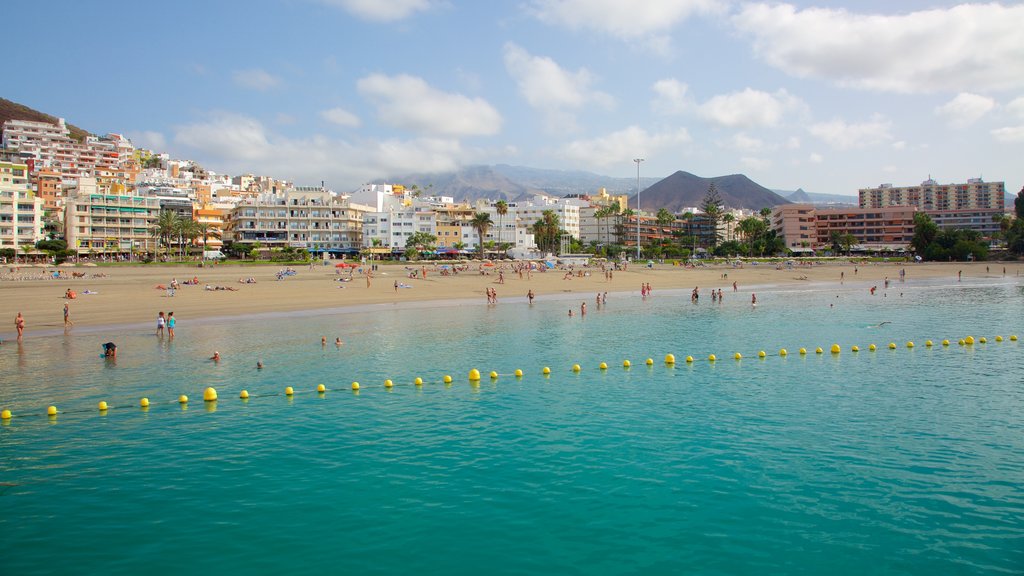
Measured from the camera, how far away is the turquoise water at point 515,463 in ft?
33.3

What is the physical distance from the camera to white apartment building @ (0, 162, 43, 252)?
88.1m

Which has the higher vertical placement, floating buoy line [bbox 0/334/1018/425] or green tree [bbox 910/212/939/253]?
green tree [bbox 910/212/939/253]

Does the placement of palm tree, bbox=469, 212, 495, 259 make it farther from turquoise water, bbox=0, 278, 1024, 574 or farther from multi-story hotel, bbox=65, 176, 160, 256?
turquoise water, bbox=0, 278, 1024, 574

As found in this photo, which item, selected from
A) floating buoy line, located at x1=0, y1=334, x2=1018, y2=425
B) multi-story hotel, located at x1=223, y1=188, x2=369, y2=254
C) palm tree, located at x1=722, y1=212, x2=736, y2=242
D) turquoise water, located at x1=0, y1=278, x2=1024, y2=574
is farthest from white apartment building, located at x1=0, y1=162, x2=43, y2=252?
palm tree, located at x1=722, y1=212, x2=736, y2=242

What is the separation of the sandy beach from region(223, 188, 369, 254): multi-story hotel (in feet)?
94.0

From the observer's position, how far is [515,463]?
46.0 feet

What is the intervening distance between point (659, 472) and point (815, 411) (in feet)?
23.5

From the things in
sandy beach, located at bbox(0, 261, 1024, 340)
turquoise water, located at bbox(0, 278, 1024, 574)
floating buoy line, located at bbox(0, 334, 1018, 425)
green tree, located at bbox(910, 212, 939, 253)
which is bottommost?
turquoise water, located at bbox(0, 278, 1024, 574)

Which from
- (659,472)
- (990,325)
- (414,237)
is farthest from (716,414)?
(414,237)

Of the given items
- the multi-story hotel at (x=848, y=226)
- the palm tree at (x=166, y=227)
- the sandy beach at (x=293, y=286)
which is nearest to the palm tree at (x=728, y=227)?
the multi-story hotel at (x=848, y=226)

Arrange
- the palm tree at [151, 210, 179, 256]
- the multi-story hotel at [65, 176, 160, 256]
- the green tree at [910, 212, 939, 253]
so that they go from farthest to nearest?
the green tree at [910, 212, 939, 253] → the multi-story hotel at [65, 176, 160, 256] → the palm tree at [151, 210, 179, 256]

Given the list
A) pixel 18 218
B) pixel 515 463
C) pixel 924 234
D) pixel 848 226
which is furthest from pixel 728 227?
pixel 515 463

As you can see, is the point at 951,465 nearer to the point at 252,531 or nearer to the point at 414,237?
the point at 252,531

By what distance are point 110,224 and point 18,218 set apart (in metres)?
12.6
